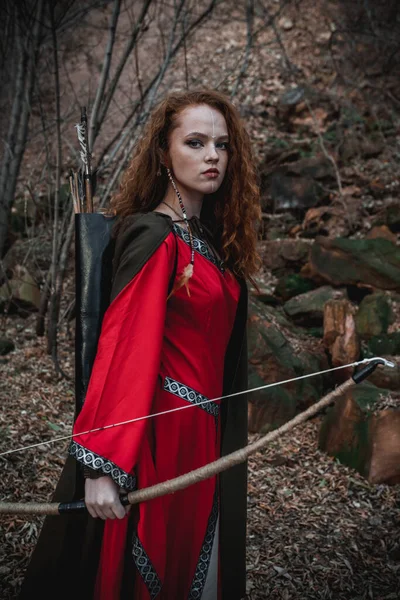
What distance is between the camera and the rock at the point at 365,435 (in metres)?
3.35

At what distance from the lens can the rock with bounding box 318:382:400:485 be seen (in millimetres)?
3349

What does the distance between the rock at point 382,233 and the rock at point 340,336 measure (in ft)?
6.78

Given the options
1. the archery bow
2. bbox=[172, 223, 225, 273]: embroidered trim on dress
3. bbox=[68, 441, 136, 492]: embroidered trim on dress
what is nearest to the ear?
bbox=[172, 223, 225, 273]: embroidered trim on dress

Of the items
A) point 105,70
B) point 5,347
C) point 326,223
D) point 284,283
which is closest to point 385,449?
point 284,283

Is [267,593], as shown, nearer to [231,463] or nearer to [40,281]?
[231,463]

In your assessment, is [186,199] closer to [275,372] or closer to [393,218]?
[275,372]

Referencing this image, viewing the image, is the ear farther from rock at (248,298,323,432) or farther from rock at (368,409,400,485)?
rock at (248,298,323,432)

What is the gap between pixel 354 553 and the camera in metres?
2.79

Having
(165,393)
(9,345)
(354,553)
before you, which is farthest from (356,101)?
(165,393)

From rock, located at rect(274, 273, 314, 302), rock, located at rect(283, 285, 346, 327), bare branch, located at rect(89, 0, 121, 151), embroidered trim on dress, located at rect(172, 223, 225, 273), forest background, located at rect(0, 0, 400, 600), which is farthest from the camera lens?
rock, located at rect(274, 273, 314, 302)

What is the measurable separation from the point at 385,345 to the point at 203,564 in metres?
3.43

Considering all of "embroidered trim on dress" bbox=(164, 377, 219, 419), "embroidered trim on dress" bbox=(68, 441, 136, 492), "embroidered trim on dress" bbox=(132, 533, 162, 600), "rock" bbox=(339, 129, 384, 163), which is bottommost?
"embroidered trim on dress" bbox=(132, 533, 162, 600)

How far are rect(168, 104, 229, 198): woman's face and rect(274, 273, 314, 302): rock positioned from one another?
4.42 meters

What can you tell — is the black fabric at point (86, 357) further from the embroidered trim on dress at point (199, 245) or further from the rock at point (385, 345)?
the rock at point (385, 345)
